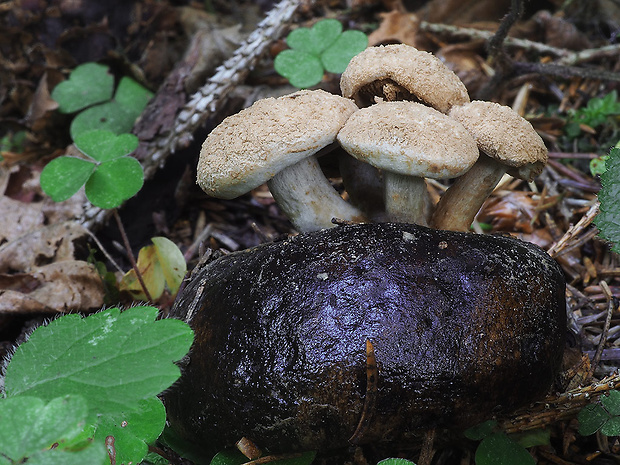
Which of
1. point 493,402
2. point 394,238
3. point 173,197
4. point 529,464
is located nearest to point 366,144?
point 394,238

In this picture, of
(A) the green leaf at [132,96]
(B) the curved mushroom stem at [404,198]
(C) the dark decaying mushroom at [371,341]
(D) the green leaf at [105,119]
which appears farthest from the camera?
(A) the green leaf at [132,96]

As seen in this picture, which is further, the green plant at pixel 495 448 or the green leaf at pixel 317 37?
the green leaf at pixel 317 37

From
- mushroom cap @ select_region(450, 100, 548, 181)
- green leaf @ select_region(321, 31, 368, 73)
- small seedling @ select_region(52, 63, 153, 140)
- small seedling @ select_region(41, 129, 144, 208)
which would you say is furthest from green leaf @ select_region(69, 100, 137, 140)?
mushroom cap @ select_region(450, 100, 548, 181)

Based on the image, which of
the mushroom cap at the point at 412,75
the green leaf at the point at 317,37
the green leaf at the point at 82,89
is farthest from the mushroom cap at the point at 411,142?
the green leaf at the point at 82,89

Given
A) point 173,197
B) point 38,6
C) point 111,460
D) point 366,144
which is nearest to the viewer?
point 111,460

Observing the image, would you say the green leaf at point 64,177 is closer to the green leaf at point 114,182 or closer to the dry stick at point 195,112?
the green leaf at point 114,182

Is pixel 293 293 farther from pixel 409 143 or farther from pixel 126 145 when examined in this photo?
pixel 126 145
